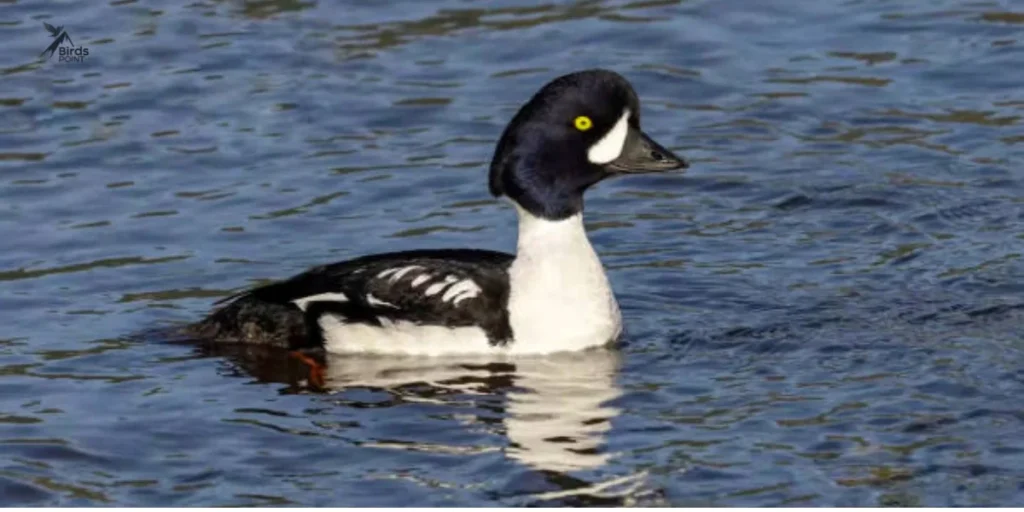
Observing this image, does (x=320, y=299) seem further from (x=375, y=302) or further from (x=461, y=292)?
(x=461, y=292)

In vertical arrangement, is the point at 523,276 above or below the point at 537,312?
above

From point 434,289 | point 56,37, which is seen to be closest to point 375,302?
point 434,289

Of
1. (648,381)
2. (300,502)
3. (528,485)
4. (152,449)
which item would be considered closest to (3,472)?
(152,449)

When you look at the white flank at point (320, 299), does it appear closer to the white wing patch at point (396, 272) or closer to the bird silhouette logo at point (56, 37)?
the white wing patch at point (396, 272)

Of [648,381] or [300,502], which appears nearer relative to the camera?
[300,502]

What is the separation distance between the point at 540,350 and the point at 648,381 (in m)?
0.82

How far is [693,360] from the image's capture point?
13234mm

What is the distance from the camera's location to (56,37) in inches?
777

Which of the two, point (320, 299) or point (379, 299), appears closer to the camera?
point (379, 299)

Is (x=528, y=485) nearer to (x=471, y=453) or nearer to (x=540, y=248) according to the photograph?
(x=471, y=453)

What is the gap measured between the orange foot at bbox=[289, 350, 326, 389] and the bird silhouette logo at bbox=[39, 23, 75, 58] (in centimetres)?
645

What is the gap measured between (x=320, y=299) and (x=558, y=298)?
129 cm

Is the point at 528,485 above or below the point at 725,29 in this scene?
below

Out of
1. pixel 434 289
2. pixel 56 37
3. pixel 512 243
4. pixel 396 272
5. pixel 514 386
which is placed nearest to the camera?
pixel 514 386
